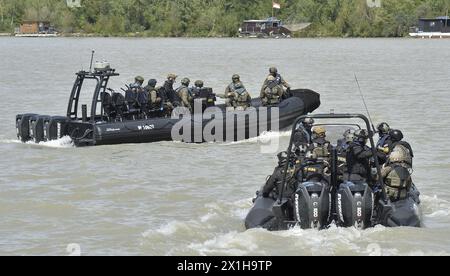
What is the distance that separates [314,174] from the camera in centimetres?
1096

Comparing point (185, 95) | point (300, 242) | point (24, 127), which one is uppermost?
point (185, 95)

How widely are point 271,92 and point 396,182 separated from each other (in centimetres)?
882

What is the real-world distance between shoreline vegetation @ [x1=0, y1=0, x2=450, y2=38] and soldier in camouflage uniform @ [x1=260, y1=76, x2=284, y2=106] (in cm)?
8848

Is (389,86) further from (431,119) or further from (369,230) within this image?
(369,230)

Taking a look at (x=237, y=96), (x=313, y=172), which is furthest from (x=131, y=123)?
(x=313, y=172)

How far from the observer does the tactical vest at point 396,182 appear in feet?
37.7

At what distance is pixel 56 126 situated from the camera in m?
18.5

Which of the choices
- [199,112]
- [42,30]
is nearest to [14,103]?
[199,112]

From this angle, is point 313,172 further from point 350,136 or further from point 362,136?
point 350,136

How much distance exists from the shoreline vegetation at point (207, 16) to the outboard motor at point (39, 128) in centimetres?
9093

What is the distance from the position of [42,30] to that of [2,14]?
7.15m

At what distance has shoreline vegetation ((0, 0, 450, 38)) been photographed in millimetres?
108938

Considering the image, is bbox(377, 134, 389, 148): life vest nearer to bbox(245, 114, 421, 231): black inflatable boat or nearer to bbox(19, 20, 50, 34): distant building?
bbox(245, 114, 421, 231): black inflatable boat

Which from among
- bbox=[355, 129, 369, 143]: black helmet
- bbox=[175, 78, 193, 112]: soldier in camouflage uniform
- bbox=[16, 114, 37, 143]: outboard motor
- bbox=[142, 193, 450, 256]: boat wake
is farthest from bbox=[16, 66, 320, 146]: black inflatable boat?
bbox=[355, 129, 369, 143]: black helmet
